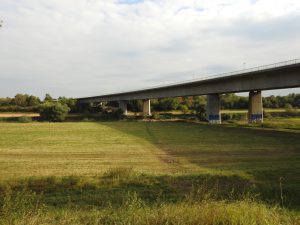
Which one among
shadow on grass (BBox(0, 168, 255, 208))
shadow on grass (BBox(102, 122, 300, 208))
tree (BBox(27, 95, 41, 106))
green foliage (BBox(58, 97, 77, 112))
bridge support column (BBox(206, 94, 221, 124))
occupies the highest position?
tree (BBox(27, 95, 41, 106))

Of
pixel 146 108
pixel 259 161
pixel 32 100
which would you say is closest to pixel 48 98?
pixel 32 100

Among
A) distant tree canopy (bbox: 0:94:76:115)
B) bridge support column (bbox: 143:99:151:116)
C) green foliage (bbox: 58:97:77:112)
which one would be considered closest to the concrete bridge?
bridge support column (bbox: 143:99:151:116)

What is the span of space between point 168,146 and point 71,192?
18.7 meters

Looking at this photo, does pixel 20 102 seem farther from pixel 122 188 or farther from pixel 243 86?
pixel 122 188

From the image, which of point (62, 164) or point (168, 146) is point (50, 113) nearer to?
point (168, 146)

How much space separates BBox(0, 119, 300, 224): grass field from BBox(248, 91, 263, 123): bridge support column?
91.0 ft

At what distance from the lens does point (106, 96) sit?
128875 millimetres

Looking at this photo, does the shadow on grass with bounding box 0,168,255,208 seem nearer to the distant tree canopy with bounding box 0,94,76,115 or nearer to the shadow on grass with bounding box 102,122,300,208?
the shadow on grass with bounding box 102,122,300,208

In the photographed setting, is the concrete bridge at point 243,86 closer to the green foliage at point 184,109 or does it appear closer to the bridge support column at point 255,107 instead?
the bridge support column at point 255,107

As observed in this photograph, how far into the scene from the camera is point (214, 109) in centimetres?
6612

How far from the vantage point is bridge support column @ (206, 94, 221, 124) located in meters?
65.4

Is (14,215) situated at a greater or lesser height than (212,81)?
Answer: lesser

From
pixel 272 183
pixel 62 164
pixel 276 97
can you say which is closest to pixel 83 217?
pixel 272 183

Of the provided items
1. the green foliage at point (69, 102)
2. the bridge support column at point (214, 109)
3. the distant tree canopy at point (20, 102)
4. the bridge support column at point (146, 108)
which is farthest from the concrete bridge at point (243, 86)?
the distant tree canopy at point (20, 102)
